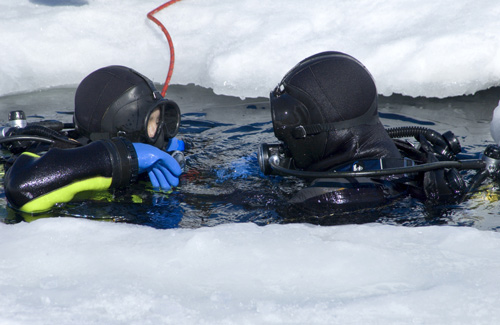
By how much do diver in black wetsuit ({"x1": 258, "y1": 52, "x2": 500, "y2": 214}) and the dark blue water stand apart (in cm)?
9

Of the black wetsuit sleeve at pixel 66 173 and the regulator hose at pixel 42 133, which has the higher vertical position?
the regulator hose at pixel 42 133

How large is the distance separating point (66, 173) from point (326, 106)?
54.8 inches

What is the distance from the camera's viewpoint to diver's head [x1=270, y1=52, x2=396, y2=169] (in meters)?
2.85

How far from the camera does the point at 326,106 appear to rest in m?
2.86

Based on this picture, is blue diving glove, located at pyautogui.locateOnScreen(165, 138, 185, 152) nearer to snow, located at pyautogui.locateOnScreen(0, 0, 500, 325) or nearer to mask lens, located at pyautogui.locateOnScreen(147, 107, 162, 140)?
mask lens, located at pyautogui.locateOnScreen(147, 107, 162, 140)

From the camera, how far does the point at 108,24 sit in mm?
6426

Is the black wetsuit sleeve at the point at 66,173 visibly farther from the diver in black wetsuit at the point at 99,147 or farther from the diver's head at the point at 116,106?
the diver's head at the point at 116,106

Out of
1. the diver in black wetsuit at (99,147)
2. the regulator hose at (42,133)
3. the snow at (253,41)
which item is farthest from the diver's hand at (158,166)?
the snow at (253,41)

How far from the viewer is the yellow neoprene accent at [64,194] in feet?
9.30

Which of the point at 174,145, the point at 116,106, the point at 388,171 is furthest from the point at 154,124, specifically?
the point at 388,171

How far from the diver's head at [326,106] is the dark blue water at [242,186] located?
0.37m

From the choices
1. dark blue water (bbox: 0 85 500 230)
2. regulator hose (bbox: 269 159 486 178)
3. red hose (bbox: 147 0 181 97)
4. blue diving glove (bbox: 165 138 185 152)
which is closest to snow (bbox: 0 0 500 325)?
regulator hose (bbox: 269 159 486 178)

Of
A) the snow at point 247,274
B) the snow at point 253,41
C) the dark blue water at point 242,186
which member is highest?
the snow at point 253,41

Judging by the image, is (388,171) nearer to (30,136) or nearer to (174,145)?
(174,145)
